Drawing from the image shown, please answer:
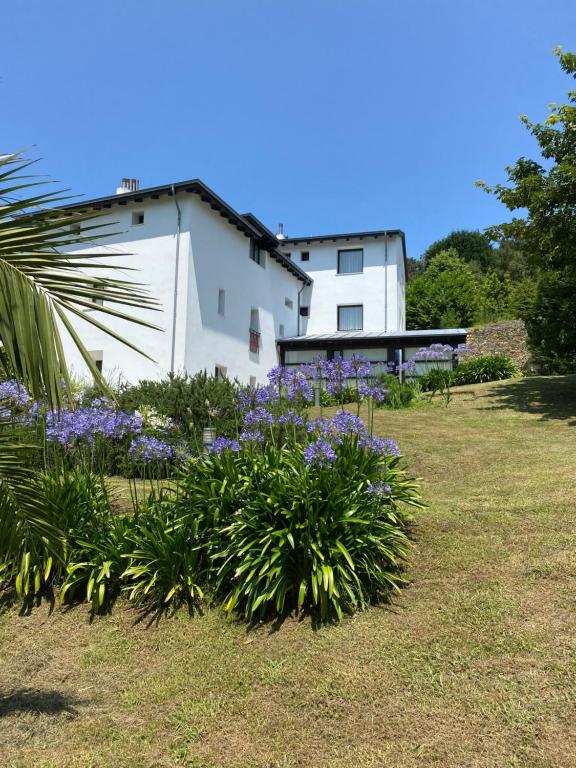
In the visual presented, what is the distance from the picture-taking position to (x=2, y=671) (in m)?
4.21

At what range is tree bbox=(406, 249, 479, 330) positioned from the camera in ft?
106

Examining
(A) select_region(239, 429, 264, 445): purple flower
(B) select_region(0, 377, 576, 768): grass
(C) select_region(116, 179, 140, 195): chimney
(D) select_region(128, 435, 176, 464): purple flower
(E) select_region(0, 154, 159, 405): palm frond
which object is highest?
(C) select_region(116, 179, 140, 195): chimney

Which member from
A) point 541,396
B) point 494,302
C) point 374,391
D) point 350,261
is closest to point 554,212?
point 541,396

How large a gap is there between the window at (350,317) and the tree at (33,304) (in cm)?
2539

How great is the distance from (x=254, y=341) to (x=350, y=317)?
25.2ft

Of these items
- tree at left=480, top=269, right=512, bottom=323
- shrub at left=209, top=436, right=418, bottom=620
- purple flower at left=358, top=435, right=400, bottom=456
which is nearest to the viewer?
shrub at left=209, top=436, right=418, bottom=620

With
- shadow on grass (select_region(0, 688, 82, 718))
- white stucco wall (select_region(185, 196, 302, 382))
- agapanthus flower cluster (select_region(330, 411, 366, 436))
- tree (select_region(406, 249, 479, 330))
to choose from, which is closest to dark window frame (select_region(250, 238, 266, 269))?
white stucco wall (select_region(185, 196, 302, 382))

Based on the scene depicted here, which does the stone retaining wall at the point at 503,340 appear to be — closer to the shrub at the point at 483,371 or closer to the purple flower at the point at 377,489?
the shrub at the point at 483,371

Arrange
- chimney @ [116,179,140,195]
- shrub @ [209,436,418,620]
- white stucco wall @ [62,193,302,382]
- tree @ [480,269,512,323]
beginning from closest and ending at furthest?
shrub @ [209,436,418,620], white stucco wall @ [62,193,302,382], chimney @ [116,179,140,195], tree @ [480,269,512,323]

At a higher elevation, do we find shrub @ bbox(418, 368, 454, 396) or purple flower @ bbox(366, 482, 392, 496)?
shrub @ bbox(418, 368, 454, 396)

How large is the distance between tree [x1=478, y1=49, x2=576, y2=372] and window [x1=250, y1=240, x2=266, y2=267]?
10.7m

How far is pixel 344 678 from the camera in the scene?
142 inches

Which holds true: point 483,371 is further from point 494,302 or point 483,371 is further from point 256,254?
point 494,302

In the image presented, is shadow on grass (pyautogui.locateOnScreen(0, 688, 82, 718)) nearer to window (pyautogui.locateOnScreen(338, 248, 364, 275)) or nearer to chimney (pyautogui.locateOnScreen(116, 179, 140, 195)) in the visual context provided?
chimney (pyautogui.locateOnScreen(116, 179, 140, 195))
